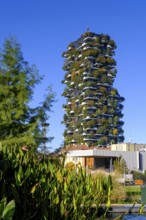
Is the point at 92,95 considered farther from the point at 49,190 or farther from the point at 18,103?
the point at 49,190

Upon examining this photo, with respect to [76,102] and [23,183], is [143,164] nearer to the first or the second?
[76,102]

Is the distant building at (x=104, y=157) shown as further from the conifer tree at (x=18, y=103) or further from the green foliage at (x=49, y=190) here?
the green foliage at (x=49, y=190)

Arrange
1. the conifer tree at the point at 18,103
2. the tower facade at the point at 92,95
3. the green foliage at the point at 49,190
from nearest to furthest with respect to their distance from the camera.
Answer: the green foliage at the point at 49,190 < the conifer tree at the point at 18,103 < the tower facade at the point at 92,95

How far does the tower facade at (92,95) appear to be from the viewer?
108312 millimetres

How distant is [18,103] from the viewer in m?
17.6

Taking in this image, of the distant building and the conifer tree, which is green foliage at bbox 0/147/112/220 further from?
the distant building

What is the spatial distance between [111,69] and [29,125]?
102m

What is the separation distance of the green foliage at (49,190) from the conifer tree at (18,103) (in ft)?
41.4

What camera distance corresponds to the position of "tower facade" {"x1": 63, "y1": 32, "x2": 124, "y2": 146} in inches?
4264

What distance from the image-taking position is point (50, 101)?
61.8ft

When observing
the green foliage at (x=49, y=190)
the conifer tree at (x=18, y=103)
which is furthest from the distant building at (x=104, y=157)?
the green foliage at (x=49, y=190)

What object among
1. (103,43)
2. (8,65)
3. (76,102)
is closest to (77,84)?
(76,102)

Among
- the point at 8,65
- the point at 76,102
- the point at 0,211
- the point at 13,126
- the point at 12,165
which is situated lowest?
the point at 0,211

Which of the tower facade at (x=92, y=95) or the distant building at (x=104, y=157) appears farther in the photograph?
the tower facade at (x=92, y=95)
